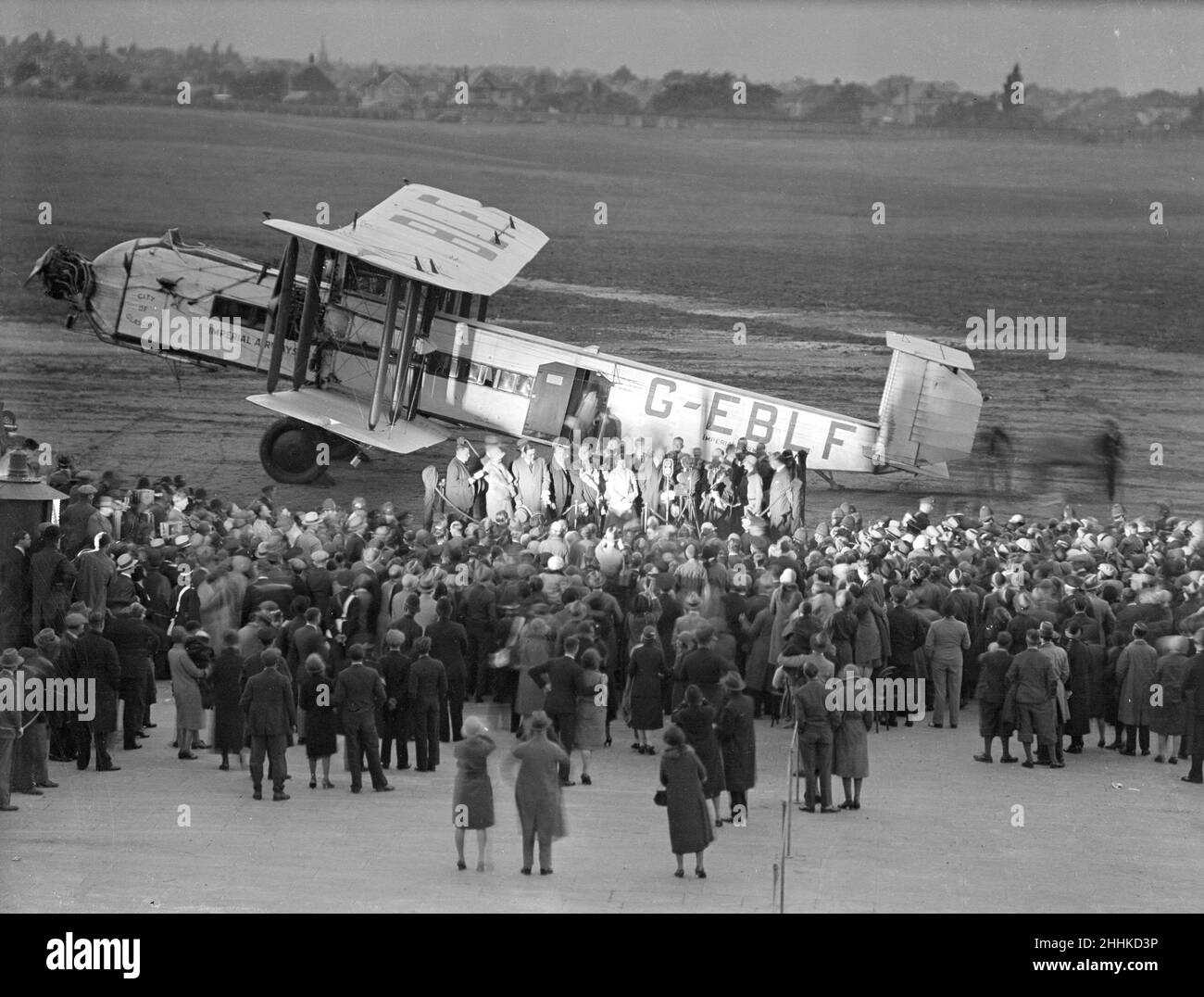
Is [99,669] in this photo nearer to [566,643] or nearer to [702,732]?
[566,643]

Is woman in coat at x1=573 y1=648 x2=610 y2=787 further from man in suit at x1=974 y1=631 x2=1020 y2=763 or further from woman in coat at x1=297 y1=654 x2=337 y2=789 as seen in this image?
man in suit at x1=974 y1=631 x2=1020 y2=763

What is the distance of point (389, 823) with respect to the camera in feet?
56.2

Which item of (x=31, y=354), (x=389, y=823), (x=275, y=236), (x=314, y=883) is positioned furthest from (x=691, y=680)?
(x=275, y=236)

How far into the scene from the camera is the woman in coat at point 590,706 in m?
18.0

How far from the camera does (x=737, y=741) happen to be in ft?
56.0

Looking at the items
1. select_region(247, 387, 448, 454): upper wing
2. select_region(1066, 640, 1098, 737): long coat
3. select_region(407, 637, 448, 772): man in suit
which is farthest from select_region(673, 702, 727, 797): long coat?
select_region(247, 387, 448, 454): upper wing

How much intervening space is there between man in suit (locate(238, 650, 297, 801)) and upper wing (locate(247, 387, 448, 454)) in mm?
9797

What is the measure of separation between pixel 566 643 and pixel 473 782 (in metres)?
2.43

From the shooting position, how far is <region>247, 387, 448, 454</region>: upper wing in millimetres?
27484

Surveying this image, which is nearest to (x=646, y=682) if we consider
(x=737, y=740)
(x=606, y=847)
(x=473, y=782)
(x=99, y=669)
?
(x=737, y=740)

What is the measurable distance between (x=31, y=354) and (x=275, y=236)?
27.0ft

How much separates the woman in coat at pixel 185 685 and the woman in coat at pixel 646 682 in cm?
458

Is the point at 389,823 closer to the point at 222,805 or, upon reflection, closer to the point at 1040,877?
the point at 222,805

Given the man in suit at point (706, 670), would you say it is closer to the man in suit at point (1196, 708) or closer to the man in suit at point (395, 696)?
the man in suit at point (395, 696)
